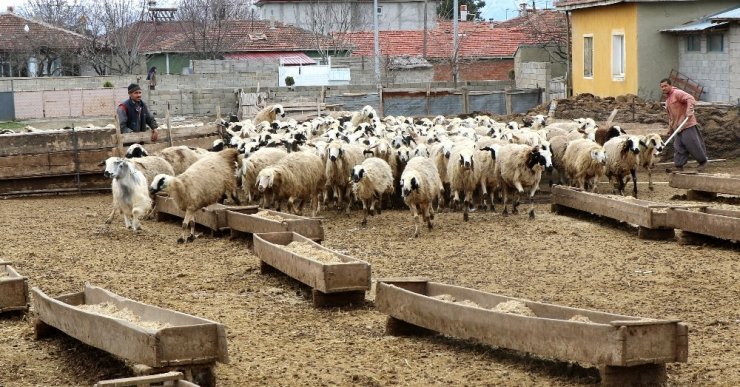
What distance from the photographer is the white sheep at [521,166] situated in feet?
57.3

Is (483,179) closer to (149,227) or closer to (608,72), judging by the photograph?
(149,227)

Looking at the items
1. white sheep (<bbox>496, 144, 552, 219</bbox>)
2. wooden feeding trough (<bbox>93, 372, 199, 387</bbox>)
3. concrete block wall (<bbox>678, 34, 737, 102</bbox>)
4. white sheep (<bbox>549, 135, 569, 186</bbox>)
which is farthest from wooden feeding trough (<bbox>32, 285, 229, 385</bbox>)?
concrete block wall (<bbox>678, 34, 737, 102</bbox>)

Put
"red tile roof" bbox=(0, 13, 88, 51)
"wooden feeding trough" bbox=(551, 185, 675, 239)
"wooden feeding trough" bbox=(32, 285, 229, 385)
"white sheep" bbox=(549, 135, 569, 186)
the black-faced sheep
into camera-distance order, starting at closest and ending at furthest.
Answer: "wooden feeding trough" bbox=(32, 285, 229, 385)
"wooden feeding trough" bbox=(551, 185, 675, 239)
"white sheep" bbox=(549, 135, 569, 186)
the black-faced sheep
"red tile roof" bbox=(0, 13, 88, 51)

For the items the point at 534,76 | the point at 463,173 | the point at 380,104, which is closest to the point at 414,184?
the point at 463,173

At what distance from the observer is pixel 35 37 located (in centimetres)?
5831

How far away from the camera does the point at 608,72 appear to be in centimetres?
3372

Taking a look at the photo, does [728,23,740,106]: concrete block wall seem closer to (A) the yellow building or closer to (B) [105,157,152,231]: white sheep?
(A) the yellow building

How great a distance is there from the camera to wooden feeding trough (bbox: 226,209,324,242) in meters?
13.8

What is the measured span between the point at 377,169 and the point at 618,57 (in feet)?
57.0

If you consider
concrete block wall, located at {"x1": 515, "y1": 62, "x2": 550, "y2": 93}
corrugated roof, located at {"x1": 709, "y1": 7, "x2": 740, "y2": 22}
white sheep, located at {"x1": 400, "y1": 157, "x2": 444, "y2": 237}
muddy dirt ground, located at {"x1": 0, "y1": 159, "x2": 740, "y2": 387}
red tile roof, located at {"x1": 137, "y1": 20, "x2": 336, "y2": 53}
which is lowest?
muddy dirt ground, located at {"x1": 0, "y1": 159, "x2": 740, "y2": 387}

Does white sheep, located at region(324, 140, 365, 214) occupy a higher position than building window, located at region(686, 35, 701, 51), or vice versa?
building window, located at region(686, 35, 701, 51)

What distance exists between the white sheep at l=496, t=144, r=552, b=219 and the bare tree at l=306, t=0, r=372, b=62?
4095cm

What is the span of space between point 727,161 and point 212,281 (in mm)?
14927

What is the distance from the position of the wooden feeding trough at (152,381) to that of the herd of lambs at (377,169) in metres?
8.48
